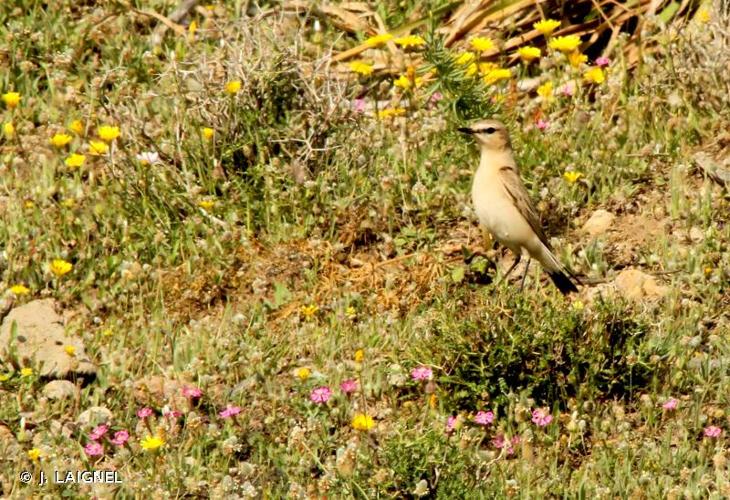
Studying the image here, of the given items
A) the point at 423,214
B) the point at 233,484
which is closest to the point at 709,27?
the point at 423,214

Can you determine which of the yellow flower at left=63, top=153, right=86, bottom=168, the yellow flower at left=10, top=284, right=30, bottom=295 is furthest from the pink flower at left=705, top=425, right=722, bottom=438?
the yellow flower at left=63, top=153, right=86, bottom=168

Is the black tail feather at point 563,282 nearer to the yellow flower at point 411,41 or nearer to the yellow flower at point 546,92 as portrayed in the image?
the yellow flower at point 546,92

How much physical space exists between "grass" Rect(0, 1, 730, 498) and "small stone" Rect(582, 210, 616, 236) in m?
0.07

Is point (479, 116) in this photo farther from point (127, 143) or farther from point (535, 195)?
point (127, 143)

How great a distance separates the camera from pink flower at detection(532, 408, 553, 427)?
6.68m

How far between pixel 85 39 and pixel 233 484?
510 cm

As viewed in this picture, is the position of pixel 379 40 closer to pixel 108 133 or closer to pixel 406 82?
pixel 406 82

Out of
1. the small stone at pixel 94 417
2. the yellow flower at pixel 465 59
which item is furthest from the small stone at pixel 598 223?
the small stone at pixel 94 417

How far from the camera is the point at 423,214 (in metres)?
8.54

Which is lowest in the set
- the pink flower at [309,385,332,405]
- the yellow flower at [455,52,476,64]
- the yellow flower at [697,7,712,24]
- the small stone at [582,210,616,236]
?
the pink flower at [309,385,332,405]

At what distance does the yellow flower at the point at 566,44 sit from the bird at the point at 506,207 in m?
1.42

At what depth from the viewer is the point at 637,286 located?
7.87m

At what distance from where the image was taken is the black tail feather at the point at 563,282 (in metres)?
7.92

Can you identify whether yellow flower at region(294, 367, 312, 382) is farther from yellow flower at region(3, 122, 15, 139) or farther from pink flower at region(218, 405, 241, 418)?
yellow flower at region(3, 122, 15, 139)
